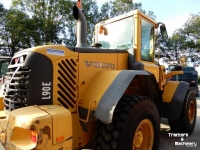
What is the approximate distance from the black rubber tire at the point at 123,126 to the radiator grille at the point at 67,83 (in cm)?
52

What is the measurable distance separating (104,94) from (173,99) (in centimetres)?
212

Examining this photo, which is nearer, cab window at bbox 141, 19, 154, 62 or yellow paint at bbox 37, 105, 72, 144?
yellow paint at bbox 37, 105, 72, 144

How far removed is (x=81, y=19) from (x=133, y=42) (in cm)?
100

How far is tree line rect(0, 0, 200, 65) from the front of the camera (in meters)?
25.4

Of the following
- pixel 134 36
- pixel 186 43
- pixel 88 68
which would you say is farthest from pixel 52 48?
pixel 186 43

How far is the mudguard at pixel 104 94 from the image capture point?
2338 mm

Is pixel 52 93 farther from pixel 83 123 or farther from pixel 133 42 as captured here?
pixel 133 42

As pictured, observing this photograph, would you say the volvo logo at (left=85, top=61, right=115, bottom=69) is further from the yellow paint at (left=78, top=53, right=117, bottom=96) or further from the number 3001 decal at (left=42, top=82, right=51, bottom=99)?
the number 3001 decal at (left=42, top=82, right=51, bottom=99)

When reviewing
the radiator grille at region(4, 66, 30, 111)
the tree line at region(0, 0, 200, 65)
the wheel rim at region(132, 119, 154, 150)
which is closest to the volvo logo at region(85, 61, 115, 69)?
the radiator grille at region(4, 66, 30, 111)

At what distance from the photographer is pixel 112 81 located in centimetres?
263

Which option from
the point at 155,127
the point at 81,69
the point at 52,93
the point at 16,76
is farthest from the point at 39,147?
the point at 155,127

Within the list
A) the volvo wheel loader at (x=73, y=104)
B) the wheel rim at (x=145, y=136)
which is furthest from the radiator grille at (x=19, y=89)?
the wheel rim at (x=145, y=136)

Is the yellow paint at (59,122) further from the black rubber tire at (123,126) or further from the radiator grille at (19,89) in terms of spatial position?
the black rubber tire at (123,126)

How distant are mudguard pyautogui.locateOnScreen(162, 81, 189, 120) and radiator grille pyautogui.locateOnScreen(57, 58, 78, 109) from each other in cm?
223
